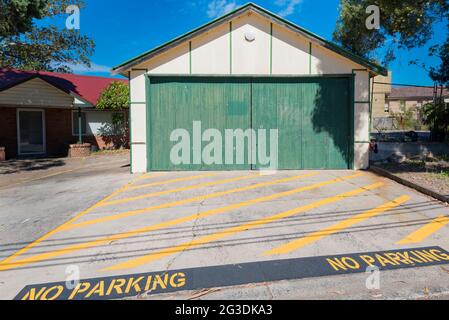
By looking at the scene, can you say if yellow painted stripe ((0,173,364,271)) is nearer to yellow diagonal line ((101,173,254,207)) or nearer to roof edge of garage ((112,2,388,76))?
yellow diagonal line ((101,173,254,207))

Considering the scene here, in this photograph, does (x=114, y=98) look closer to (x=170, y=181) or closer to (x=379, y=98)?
(x=170, y=181)

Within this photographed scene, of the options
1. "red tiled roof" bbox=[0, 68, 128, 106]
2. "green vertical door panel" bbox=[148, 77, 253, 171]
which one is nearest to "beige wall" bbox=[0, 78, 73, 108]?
"red tiled roof" bbox=[0, 68, 128, 106]

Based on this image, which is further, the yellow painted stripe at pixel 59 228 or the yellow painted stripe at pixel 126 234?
the yellow painted stripe at pixel 59 228

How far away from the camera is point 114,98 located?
1984 centimetres

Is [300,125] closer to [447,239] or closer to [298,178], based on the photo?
[298,178]

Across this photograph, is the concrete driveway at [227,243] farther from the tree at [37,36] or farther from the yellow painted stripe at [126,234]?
the tree at [37,36]

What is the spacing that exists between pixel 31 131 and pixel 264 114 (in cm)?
1340

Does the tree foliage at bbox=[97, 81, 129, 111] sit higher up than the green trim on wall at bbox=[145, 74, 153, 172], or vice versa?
the tree foliage at bbox=[97, 81, 129, 111]

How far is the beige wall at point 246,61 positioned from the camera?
34.1ft

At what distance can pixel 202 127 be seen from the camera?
10.7 metres

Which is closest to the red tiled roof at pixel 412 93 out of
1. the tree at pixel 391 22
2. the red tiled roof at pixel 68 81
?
the tree at pixel 391 22

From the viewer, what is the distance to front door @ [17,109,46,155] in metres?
17.7

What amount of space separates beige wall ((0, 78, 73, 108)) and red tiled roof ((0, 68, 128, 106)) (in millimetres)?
239

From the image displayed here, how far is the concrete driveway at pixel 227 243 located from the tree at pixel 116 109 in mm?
12205
